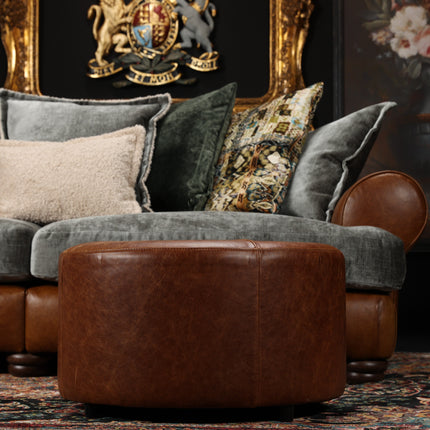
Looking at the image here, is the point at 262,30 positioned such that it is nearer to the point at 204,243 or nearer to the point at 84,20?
the point at 84,20

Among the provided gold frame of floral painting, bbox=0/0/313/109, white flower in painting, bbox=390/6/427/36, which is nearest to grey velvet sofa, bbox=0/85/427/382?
gold frame of floral painting, bbox=0/0/313/109

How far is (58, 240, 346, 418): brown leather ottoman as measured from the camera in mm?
1229

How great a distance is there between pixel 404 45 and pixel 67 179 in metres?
2.01

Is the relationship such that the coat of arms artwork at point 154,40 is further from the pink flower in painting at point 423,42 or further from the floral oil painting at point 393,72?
the pink flower in painting at point 423,42

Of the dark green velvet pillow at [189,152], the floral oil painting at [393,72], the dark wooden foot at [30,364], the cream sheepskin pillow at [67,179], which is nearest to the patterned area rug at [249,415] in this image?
the dark wooden foot at [30,364]

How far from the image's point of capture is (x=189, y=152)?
96.3 inches

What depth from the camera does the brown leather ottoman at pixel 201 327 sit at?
4.03 ft

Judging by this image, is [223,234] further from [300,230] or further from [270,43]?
[270,43]

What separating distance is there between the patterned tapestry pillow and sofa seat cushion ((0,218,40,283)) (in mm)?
688

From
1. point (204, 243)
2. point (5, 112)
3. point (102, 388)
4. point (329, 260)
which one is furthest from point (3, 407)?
point (5, 112)

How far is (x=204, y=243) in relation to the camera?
4.12ft

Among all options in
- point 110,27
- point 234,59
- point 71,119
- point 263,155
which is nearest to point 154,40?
point 110,27

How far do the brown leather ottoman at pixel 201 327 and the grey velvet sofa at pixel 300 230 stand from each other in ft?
1.61

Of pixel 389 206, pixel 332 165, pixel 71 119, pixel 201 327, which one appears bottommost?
pixel 201 327
